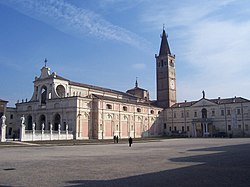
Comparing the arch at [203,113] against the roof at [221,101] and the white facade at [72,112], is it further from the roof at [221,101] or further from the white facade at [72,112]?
the white facade at [72,112]

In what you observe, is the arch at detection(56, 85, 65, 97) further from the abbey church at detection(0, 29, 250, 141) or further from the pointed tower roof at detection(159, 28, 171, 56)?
the pointed tower roof at detection(159, 28, 171, 56)

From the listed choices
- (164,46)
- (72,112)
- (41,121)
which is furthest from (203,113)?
(41,121)

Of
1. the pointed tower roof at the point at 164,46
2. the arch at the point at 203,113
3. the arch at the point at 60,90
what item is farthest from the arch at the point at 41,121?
the pointed tower roof at the point at 164,46

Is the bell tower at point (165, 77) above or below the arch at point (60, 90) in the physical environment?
above

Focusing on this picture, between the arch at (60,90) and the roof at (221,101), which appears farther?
the roof at (221,101)

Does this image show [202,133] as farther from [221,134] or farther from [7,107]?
[7,107]

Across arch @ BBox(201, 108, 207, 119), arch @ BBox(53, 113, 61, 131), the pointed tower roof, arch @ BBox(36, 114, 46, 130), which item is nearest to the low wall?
arch @ BBox(53, 113, 61, 131)

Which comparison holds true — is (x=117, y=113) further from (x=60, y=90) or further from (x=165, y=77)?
(x=165, y=77)

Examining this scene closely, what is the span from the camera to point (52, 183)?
9000 mm

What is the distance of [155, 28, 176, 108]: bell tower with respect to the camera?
9038cm

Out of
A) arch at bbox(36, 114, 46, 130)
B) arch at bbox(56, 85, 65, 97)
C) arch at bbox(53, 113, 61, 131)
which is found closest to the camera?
arch at bbox(53, 113, 61, 131)

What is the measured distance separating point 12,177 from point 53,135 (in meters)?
43.2

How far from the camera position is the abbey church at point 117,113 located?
5850 cm

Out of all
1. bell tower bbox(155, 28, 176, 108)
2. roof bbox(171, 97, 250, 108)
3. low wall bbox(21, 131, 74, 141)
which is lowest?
low wall bbox(21, 131, 74, 141)
